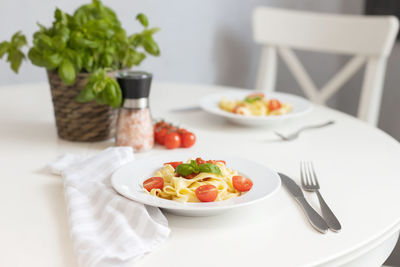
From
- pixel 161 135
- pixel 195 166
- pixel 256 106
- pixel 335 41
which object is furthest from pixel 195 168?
pixel 335 41

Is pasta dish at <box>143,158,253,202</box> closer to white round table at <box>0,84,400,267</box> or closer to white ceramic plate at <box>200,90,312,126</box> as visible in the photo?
white round table at <box>0,84,400,267</box>

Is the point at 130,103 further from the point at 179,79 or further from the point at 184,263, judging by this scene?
the point at 179,79

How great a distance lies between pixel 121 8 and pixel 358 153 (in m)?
1.55

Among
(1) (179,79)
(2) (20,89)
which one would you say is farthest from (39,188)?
(1) (179,79)

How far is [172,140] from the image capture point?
1.24 metres

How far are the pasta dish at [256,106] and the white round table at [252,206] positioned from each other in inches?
1.8

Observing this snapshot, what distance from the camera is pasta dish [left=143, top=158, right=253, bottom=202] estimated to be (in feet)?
2.89

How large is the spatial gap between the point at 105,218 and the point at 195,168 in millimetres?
181

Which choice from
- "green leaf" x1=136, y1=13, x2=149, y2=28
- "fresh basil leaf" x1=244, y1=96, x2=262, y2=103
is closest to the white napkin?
"green leaf" x1=136, y1=13, x2=149, y2=28

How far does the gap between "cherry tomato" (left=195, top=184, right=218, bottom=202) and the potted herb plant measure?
15.4 inches

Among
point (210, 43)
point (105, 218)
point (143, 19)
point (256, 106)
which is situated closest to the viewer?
point (105, 218)

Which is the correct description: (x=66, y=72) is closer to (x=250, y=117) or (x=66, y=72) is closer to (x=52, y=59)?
(x=52, y=59)

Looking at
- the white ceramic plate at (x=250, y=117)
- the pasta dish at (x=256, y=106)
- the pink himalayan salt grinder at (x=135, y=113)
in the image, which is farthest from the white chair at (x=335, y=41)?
the pink himalayan salt grinder at (x=135, y=113)

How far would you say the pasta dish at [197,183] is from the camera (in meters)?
0.88
